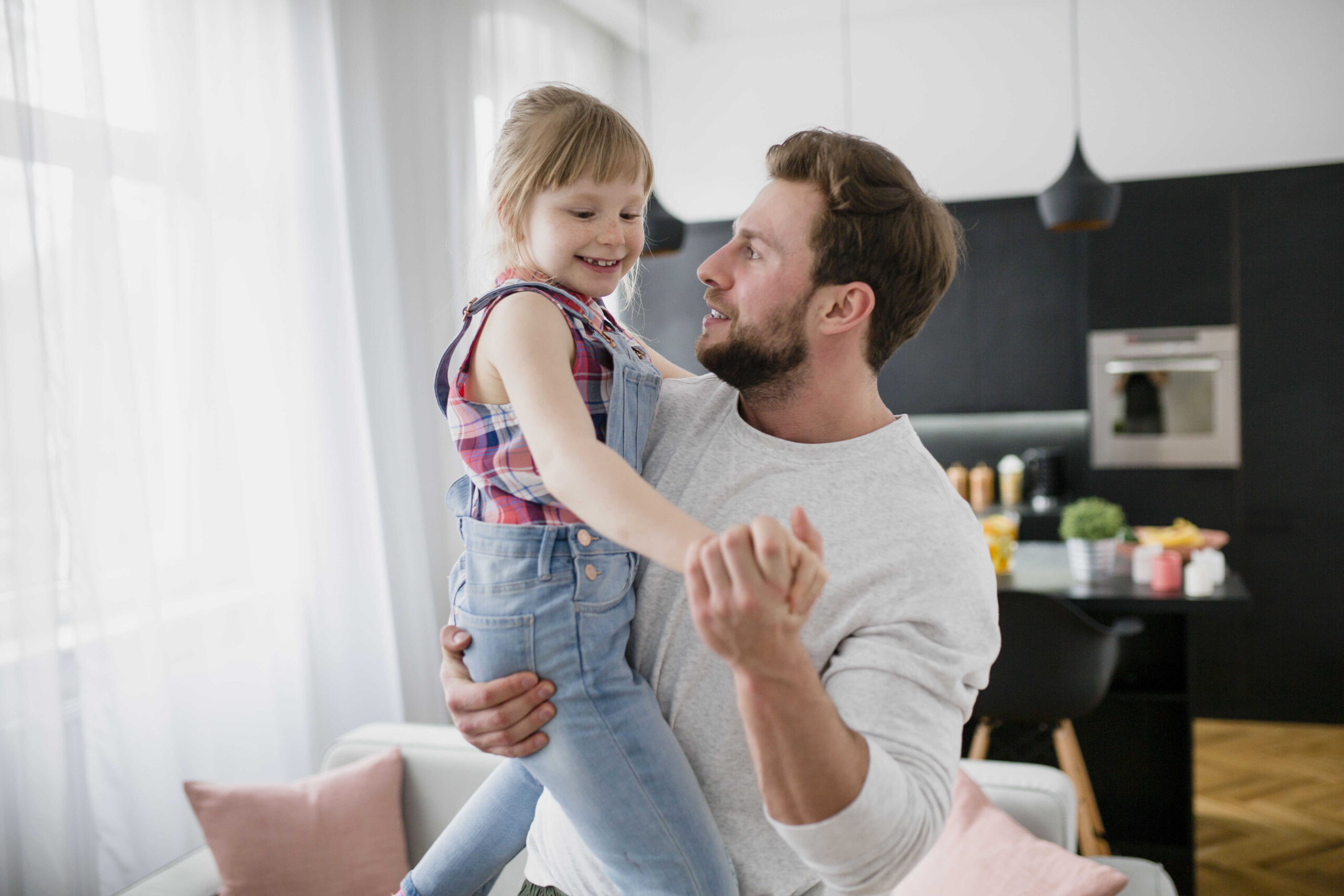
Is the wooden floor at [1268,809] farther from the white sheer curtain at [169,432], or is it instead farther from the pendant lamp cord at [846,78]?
the pendant lamp cord at [846,78]

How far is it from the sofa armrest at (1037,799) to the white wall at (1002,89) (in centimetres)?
377

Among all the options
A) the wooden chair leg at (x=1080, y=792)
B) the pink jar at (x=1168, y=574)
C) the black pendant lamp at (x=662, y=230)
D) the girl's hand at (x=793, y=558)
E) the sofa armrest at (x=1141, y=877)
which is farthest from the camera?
the black pendant lamp at (x=662, y=230)

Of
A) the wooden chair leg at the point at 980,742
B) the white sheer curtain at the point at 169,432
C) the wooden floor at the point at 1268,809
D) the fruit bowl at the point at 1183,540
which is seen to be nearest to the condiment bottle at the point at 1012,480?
the wooden floor at the point at 1268,809

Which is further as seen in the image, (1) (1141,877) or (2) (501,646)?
(1) (1141,877)

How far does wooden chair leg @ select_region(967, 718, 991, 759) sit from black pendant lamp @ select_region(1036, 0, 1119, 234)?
158cm

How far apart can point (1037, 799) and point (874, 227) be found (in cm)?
148

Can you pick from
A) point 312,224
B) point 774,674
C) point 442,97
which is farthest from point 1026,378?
point 774,674

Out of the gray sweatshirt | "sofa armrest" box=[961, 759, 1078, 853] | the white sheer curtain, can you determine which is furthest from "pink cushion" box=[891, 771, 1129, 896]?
the white sheer curtain

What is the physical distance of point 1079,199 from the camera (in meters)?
3.09

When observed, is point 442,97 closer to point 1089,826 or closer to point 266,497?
point 266,497

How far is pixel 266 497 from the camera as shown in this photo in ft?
9.53

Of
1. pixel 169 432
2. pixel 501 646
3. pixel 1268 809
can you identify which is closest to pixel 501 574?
pixel 501 646

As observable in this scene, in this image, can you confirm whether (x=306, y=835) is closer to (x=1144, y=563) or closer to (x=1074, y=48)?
(x=1144, y=563)

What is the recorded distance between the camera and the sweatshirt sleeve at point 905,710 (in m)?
0.87
